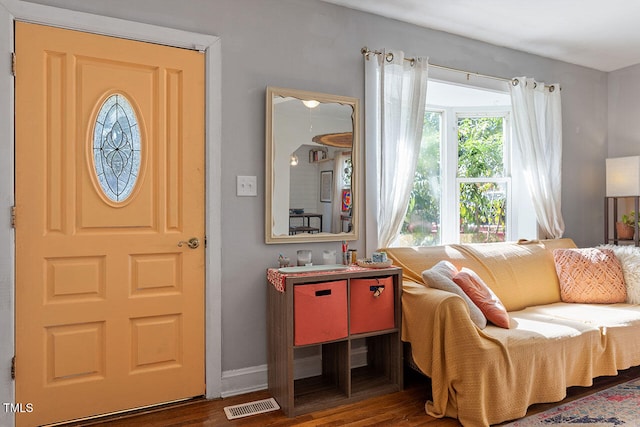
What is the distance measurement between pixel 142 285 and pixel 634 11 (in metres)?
3.77

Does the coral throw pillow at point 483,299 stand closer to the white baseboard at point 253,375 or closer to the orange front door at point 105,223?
the white baseboard at point 253,375

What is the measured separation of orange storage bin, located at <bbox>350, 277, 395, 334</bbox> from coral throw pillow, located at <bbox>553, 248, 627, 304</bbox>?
1.64 m

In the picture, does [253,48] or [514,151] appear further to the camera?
[514,151]

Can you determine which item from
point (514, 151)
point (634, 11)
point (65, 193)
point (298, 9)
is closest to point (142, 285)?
point (65, 193)

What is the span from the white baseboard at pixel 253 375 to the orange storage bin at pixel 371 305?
0.49 m

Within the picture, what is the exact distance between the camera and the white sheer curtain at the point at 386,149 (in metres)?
3.00

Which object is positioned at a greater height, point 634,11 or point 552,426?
point 634,11

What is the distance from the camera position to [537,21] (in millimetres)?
3176

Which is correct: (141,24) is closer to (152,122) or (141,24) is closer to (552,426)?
(152,122)

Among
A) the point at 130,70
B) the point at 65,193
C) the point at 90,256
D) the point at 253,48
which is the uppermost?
the point at 253,48

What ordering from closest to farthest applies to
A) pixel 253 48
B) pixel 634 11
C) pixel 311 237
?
pixel 253 48 → pixel 311 237 → pixel 634 11

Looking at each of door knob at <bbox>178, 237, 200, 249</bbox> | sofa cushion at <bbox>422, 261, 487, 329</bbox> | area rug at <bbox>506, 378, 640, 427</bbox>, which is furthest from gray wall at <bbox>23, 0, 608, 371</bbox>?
area rug at <bbox>506, 378, 640, 427</bbox>

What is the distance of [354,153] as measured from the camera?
293 centimetres

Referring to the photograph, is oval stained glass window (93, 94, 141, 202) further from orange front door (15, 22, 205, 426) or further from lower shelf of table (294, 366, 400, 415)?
lower shelf of table (294, 366, 400, 415)
